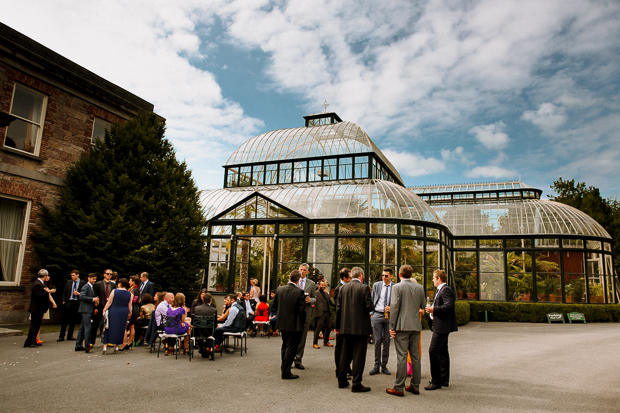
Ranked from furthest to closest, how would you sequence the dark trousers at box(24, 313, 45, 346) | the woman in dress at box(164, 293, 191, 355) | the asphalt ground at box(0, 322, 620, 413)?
the dark trousers at box(24, 313, 45, 346)
the woman in dress at box(164, 293, 191, 355)
the asphalt ground at box(0, 322, 620, 413)

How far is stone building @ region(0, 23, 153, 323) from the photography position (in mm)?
12375

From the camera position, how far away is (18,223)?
12.9 m

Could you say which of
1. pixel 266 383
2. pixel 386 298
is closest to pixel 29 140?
pixel 266 383

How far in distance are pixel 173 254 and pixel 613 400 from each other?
12.0m

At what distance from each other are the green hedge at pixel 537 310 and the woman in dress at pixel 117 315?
16884 mm

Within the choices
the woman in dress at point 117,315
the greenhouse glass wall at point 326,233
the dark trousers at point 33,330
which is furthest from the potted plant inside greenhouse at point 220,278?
the dark trousers at point 33,330

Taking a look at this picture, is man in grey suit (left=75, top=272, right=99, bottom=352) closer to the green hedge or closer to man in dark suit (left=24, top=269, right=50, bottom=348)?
man in dark suit (left=24, top=269, right=50, bottom=348)

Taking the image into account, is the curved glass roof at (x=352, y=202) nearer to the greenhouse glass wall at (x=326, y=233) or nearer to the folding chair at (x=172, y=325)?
the greenhouse glass wall at (x=326, y=233)

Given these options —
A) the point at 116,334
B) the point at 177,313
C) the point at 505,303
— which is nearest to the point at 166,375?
the point at 177,313

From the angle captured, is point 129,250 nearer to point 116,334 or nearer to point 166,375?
point 116,334

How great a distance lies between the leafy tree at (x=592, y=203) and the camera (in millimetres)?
30406

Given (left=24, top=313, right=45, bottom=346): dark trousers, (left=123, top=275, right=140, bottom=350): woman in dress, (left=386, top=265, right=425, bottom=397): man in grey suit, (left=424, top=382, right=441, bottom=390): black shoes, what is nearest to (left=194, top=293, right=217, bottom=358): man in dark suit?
(left=123, top=275, right=140, bottom=350): woman in dress

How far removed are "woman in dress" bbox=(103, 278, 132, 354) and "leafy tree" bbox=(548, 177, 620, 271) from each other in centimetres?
3013

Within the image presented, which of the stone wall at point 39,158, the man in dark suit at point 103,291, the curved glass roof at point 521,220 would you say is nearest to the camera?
the man in dark suit at point 103,291
